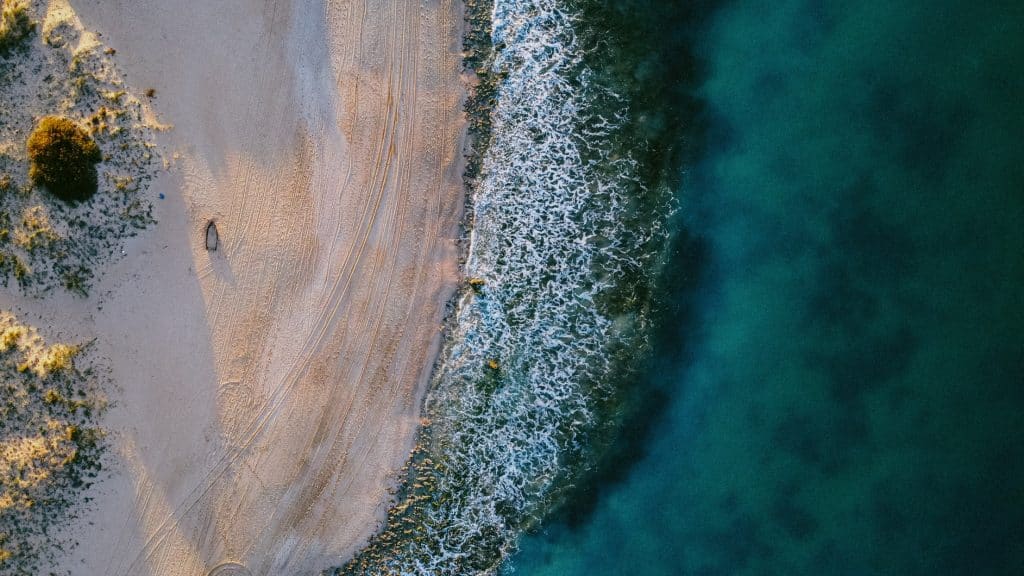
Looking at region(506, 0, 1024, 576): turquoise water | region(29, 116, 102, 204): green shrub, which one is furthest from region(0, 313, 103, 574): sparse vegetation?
region(506, 0, 1024, 576): turquoise water

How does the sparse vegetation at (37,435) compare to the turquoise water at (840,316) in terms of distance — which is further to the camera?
the turquoise water at (840,316)

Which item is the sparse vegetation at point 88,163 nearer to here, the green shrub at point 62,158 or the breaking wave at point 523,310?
the green shrub at point 62,158

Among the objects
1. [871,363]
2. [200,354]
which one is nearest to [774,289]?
[871,363]

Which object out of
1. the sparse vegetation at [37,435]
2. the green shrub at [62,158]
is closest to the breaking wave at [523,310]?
the sparse vegetation at [37,435]

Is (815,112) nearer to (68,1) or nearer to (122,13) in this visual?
(122,13)

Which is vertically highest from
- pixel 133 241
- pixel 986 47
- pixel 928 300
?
pixel 986 47

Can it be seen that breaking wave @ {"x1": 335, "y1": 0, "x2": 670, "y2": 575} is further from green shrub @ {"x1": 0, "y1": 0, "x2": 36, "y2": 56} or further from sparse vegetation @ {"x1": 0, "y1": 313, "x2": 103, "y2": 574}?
green shrub @ {"x1": 0, "y1": 0, "x2": 36, "y2": 56}

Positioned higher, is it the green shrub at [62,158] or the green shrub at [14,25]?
the green shrub at [14,25]

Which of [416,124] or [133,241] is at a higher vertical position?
[416,124]
